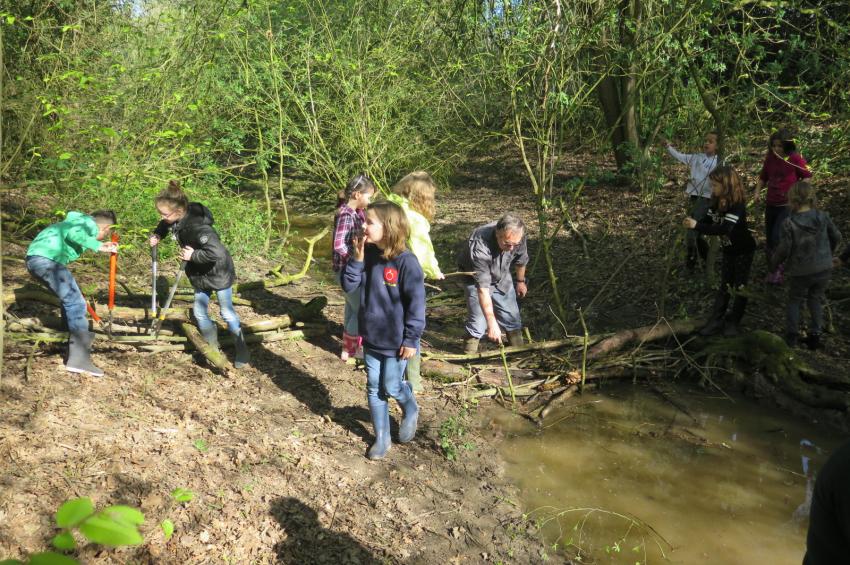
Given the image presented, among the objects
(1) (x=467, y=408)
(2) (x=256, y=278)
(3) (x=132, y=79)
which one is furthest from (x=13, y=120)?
(1) (x=467, y=408)

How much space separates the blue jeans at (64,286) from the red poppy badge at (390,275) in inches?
99.1

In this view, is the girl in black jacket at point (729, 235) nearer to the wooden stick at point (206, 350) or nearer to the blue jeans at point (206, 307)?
the blue jeans at point (206, 307)

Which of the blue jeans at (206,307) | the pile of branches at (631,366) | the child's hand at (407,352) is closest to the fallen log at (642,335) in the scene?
the pile of branches at (631,366)

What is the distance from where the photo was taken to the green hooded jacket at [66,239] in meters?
4.88

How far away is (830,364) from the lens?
6043 millimetres

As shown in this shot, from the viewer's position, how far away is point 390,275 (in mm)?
4219

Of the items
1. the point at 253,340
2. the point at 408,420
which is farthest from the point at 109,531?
the point at 253,340

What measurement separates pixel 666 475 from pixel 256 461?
2.91 metres

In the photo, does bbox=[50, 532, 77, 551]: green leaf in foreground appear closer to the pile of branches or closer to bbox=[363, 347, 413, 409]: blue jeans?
bbox=[363, 347, 413, 409]: blue jeans

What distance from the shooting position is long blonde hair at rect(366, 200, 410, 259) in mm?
4082

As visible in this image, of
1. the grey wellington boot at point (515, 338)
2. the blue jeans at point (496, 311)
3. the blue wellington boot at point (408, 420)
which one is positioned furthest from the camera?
the grey wellington boot at point (515, 338)

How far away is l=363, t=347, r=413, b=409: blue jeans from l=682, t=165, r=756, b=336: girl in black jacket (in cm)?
323

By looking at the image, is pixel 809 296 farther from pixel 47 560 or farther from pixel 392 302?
pixel 47 560

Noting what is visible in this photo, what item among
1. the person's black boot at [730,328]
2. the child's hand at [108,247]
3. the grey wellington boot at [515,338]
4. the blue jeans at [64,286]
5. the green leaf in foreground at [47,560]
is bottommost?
the grey wellington boot at [515,338]
